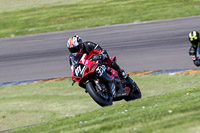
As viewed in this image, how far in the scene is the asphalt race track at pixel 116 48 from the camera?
1577cm

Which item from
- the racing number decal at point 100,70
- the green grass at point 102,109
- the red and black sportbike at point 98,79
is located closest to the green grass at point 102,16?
the green grass at point 102,109

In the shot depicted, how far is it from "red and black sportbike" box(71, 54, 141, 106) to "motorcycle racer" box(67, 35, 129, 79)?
0.10 metres

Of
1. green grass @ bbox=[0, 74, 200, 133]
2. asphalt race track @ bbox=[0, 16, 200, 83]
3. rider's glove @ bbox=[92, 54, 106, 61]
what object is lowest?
asphalt race track @ bbox=[0, 16, 200, 83]

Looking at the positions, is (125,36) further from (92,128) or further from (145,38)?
(92,128)

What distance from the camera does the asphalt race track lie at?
1577 centimetres

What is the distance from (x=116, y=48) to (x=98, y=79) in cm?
1034

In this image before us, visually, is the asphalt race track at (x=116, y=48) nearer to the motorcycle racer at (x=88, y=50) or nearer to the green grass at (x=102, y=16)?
the green grass at (x=102, y=16)

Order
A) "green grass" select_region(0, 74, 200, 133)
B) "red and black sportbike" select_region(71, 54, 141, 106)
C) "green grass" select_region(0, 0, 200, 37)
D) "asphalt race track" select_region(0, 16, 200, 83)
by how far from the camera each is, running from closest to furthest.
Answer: "green grass" select_region(0, 74, 200, 133) → "red and black sportbike" select_region(71, 54, 141, 106) → "asphalt race track" select_region(0, 16, 200, 83) → "green grass" select_region(0, 0, 200, 37)

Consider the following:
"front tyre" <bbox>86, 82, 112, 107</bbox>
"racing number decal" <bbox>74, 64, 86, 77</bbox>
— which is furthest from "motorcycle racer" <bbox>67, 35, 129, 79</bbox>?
"front tyre" <bbox>86, 82, 112, 107</bbox>

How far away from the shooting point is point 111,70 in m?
9.53

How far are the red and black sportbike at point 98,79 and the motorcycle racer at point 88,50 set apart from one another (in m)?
0.10

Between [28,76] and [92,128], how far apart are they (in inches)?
392

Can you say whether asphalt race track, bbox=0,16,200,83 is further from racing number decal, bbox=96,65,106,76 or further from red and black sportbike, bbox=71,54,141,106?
racing number decal, bbox=96,65,106,76

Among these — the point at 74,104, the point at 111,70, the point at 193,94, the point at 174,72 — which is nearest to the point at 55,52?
the point at 174,72
